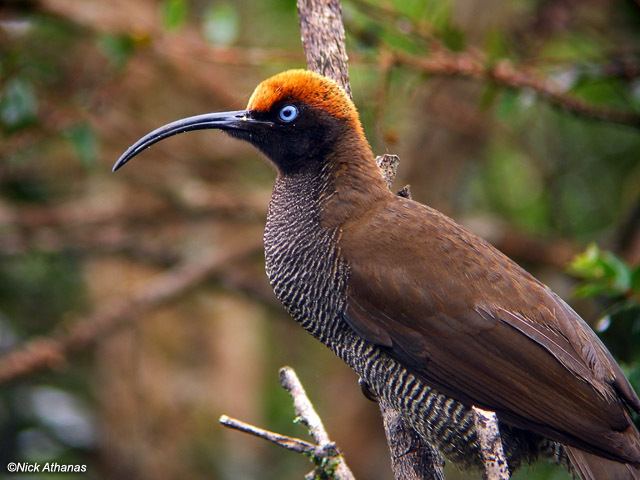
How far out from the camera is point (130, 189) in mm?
7801

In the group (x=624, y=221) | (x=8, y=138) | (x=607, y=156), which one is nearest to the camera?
(x=8, y=138)

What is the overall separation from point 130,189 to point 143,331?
3.61 ft

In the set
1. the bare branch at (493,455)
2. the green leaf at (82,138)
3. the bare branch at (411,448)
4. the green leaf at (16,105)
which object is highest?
the green leaf at (16,105)

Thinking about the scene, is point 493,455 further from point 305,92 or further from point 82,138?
point 82,138

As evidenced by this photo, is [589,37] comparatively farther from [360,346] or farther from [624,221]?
[360,346]

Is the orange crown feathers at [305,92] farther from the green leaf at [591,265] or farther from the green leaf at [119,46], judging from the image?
the green leaf at [119,46]

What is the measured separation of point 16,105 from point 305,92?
6.35 feet

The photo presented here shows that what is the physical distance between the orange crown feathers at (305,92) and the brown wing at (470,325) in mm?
465

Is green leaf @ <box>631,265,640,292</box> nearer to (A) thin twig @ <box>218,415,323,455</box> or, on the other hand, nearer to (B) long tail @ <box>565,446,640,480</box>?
(B) long tail @ <box>565,446,640,480</box>

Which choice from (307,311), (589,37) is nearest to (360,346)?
(307,311)

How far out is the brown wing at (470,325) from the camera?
358cm

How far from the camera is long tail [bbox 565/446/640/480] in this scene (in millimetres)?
3461
